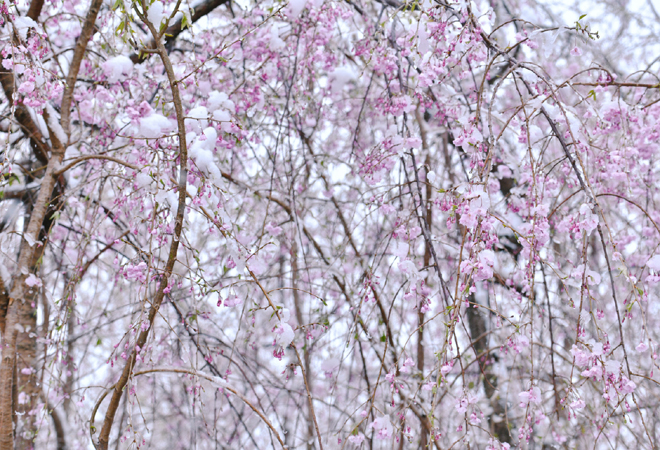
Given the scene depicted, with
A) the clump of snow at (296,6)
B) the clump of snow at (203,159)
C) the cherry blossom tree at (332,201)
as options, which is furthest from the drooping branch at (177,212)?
the clump of snow at (296,6)

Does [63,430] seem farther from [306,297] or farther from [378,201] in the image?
[378,201]

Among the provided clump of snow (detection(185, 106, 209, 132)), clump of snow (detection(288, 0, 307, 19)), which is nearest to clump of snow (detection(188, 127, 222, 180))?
clump of snow (detection(185, 106, 209, 132))

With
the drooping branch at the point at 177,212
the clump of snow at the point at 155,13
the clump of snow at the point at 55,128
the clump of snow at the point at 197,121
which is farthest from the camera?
the clump of snow at the point at 55,128

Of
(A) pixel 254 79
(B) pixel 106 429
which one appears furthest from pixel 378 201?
(B) pixel 106 429

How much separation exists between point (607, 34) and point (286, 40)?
9.81ft

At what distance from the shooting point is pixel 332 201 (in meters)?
2.94

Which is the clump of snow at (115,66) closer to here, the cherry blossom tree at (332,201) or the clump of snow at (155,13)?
the cherry blossom tree at (332,201)

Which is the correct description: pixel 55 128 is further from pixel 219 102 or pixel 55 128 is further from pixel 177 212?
pixel 177 212

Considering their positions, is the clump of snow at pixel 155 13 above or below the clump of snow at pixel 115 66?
below

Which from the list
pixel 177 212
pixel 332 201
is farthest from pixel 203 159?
pixel 332 201

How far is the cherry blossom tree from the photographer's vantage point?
5.34 ft

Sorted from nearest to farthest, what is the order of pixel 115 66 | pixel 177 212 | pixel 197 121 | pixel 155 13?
pixel 177 212
pixel 155 13
pixel 197 121
pixel 115 66

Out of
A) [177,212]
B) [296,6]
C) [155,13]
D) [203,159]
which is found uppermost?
[296,6]

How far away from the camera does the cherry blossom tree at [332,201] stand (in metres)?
1.63
